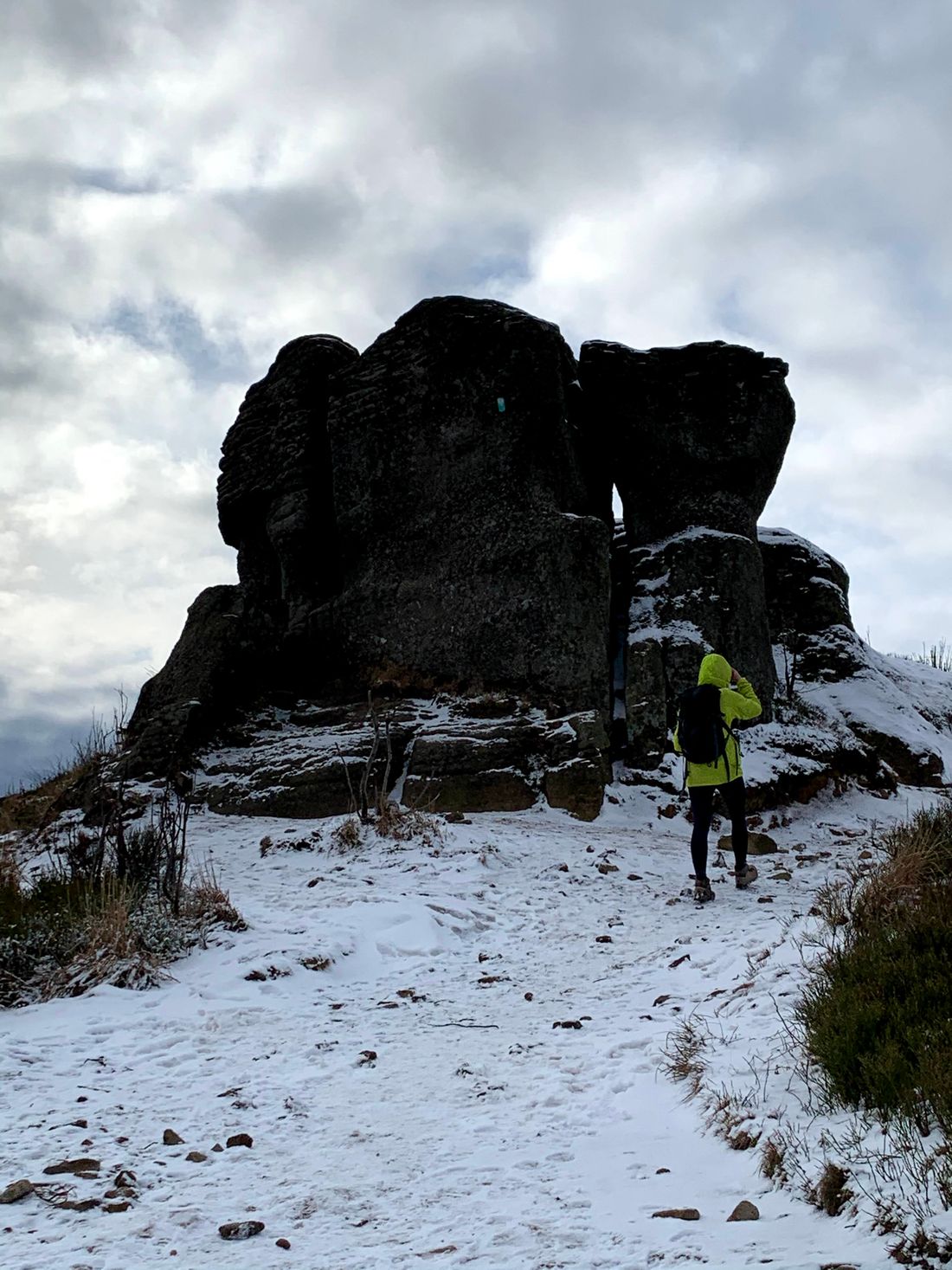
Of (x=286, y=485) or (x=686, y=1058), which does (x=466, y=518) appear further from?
(x=686, y=1058)

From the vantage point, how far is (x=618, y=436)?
16797 mm

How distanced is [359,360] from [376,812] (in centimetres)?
857

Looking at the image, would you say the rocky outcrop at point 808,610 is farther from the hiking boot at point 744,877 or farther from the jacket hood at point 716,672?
the hiking boot at point 744,877

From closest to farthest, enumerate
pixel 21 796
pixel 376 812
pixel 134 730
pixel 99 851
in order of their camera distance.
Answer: pixel 99 851 < pixel 376 812 < pixel 134 730 < pixel 21 796

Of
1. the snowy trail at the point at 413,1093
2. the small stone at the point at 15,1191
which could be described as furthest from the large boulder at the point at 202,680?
the small stone at the point at 15,1191

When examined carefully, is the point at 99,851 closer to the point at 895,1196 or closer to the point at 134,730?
the point at 895,1196

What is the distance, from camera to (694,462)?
648 inches

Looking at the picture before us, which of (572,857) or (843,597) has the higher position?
(843,597)

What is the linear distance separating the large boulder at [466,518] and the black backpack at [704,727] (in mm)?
4570

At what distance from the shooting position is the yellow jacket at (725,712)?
908cm

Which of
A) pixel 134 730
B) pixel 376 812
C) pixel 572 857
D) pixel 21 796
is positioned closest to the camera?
pixel 572 857

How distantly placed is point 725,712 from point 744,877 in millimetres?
1531

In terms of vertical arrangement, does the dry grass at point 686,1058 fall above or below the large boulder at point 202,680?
below

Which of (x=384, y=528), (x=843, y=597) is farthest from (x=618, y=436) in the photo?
(x=843, y=597)
